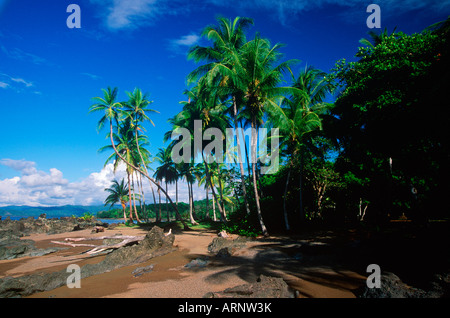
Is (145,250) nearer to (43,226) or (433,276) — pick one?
(433,276)

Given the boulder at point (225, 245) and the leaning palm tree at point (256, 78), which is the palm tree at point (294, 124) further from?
the boulder at point (225, 245)

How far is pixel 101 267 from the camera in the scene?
814 centimetres

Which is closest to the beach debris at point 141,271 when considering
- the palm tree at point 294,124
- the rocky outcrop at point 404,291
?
the rocky outcrop at point 404,291

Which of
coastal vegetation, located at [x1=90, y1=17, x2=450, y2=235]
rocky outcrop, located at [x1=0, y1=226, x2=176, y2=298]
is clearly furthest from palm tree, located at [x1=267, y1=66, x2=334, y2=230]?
rocky outcrop, located at [x1=0, y1=226, x2=176, y2=298]

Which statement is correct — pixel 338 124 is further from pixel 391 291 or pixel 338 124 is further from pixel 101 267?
Answer: pixel 101 267

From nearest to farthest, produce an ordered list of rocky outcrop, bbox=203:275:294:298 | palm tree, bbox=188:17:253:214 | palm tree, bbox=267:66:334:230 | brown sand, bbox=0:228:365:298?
rocky outcrop, bbox=203:275:294:298 → brown sand, bbox=0:228:365:298 → palm tree, bbox=267:66:334:230 → palm tree, bbox=188:17:253:214

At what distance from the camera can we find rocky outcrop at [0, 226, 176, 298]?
19.8ft

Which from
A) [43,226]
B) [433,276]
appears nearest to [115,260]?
[433,276]

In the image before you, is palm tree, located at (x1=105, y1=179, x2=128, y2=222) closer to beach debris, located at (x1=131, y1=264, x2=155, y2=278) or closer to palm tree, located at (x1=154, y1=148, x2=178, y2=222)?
palm tree, located at (x1=154, y1=148, x2=178, y2=222)

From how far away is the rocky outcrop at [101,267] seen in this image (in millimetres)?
6023

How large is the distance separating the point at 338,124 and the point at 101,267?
12.9 m

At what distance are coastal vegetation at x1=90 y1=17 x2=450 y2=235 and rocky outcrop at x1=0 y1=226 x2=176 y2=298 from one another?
18.2ft

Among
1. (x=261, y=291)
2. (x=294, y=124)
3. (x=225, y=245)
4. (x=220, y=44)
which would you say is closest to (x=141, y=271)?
(x=225, y=245)
